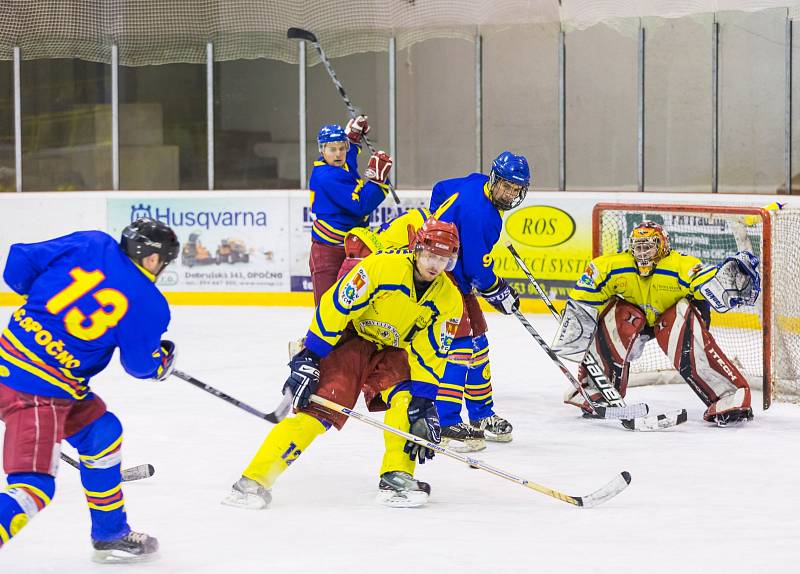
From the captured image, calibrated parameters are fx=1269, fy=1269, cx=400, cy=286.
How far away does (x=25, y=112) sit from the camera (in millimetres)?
9328

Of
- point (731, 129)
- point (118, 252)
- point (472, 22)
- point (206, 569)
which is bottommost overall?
point (206, 569)

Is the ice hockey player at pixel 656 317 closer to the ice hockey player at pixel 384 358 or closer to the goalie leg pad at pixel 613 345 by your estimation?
the goalie leg pad at pixel 613 345

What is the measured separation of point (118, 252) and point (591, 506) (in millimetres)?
1576

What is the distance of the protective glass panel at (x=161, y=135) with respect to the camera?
395 inches

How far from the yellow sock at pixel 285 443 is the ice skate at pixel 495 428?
1167 mm

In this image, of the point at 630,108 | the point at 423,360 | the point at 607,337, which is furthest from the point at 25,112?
the point at 423,360

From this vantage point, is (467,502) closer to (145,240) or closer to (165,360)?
(165,360)

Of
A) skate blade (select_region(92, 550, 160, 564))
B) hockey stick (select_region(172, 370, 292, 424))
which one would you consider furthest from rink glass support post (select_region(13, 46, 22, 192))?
skate blade (select_region(92, 550, 160, 564))

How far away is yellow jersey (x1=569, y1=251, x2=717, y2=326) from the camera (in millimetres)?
4953

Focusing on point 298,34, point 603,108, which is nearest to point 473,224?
point 298,34

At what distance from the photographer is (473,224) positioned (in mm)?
4383

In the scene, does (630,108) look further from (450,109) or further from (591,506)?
(591,506)

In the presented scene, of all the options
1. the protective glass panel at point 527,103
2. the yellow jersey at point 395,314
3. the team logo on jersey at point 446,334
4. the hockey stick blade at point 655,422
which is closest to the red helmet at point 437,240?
the yellow jersey at point 395,314

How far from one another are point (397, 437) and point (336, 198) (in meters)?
2.27
